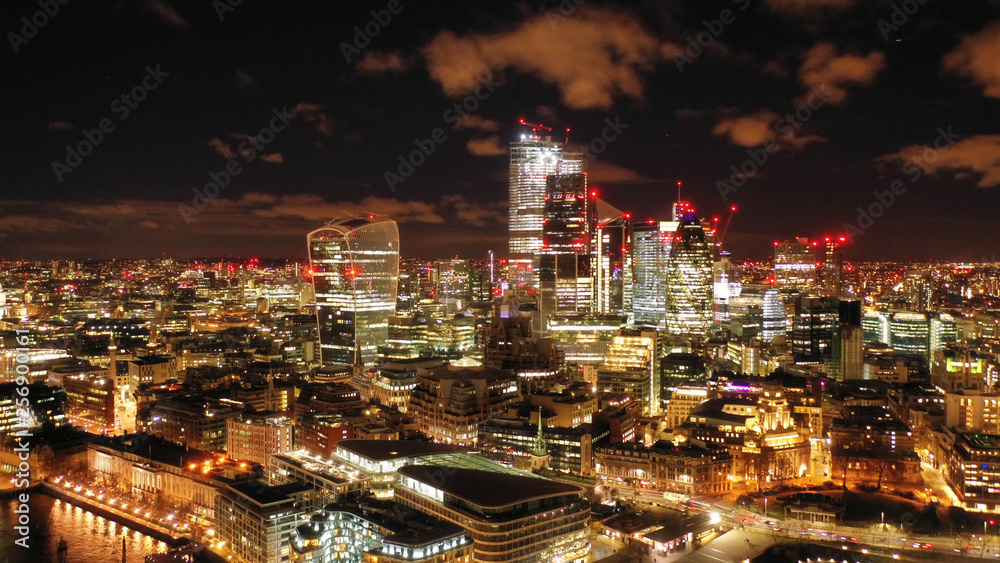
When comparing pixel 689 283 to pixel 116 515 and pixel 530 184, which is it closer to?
pixel 530 184

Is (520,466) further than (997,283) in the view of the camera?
No

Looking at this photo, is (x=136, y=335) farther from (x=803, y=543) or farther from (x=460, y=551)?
(x=803, y=543)

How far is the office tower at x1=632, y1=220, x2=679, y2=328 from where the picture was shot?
67375 mm

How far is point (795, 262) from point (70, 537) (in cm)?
6896

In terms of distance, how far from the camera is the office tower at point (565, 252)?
54531 millimetres

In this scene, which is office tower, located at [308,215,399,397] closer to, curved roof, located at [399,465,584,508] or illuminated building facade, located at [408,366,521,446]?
illuminated building facade, located at [408,366,521,446]

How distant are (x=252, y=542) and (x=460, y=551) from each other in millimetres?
6474

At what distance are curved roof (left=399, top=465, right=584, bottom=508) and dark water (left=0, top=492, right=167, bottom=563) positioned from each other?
329 inches

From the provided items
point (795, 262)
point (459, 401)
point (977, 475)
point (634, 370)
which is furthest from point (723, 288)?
point (977, 475)

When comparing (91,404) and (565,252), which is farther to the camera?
(565,252)

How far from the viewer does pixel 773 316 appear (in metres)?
61.4

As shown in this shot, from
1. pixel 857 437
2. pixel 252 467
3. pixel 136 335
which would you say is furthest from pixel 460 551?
pixel 136 335

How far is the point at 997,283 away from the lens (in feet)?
210

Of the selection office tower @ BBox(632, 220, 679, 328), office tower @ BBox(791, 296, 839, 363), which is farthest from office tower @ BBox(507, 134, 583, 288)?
office tower @ BBox(791, 296, 839, 363)
